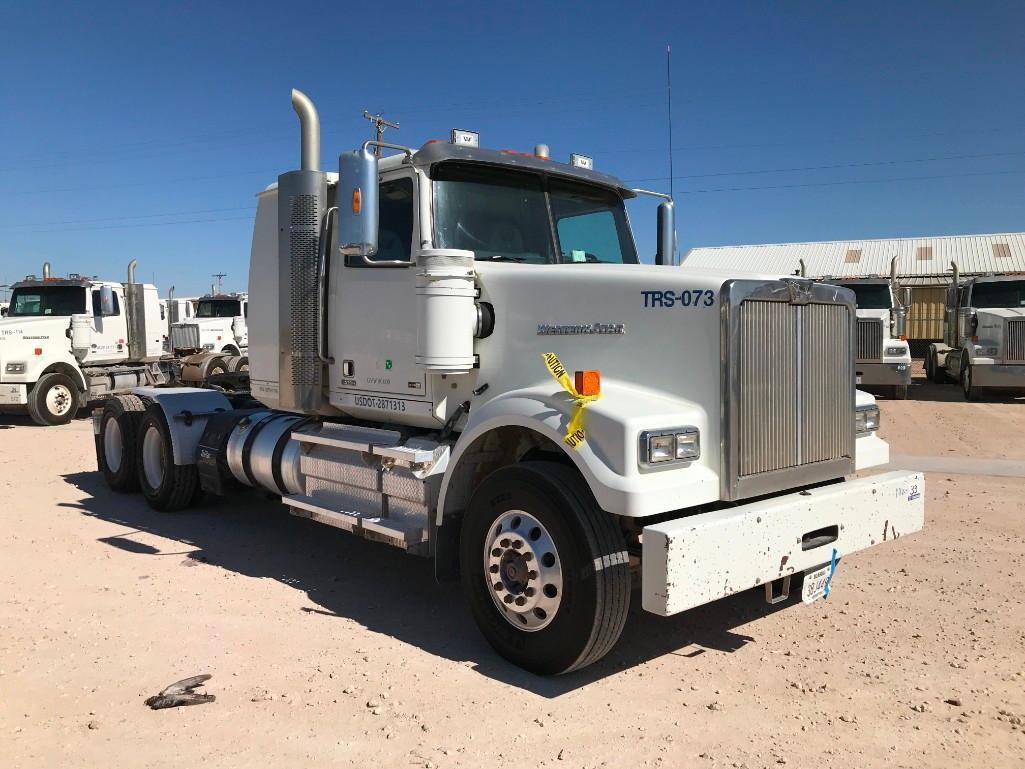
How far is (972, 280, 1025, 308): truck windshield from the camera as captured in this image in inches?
659

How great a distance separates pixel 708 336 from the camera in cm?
394

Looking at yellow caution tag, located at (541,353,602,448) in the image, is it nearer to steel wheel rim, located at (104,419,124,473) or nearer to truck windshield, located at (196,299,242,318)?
steel wheel rim, located at (104,419,124,473)

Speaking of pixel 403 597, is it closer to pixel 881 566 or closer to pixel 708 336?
pixel 708 336

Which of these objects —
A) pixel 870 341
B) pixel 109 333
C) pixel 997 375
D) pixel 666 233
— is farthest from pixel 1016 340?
pixel 109 333

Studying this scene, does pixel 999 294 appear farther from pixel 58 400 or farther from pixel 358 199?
pixel 58 400

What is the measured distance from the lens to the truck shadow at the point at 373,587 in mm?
Result: 4461

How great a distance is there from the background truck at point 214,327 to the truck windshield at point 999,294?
16.1m

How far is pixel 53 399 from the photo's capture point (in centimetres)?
1490

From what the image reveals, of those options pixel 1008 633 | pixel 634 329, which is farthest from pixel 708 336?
pixel 1008 633

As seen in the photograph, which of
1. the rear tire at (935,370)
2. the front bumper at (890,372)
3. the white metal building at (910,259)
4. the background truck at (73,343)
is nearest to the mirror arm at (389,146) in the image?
the background truck at (73,343)

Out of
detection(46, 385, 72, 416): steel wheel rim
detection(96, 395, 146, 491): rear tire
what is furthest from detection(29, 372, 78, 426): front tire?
detection(96, 395, 146, 491): rear tire

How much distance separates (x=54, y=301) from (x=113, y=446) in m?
8.28

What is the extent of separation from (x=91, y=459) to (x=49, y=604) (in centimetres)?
652

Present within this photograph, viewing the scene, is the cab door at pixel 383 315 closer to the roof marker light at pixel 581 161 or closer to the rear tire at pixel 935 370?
the roof marker light at pixel 581 161
